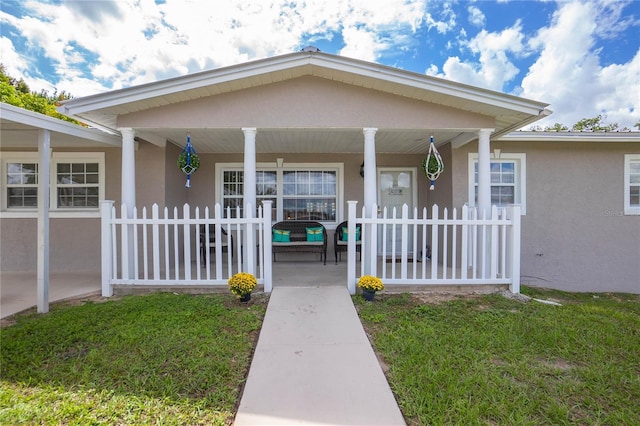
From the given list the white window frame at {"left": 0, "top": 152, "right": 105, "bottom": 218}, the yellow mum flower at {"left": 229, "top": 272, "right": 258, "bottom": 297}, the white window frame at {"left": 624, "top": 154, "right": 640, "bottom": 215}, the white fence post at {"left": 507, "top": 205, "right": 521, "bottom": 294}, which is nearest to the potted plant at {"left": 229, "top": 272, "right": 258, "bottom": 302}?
the yellow mum flower at {"left": 229, "top": 272, "right": 258, "bottom": 297}

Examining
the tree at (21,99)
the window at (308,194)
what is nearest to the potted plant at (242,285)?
the window at (308,194)

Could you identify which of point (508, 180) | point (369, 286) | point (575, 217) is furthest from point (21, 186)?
→ point (575, 217)

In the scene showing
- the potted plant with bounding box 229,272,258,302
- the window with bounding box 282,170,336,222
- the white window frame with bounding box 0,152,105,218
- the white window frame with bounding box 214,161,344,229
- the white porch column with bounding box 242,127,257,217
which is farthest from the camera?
the window with bounding box 282,170,336,222

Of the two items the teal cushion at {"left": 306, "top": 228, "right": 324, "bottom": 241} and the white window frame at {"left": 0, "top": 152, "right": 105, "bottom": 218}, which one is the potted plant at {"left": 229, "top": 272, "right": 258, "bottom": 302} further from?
the white window frame at {"left": 0, "top": 152, "right": 105, "bottom": 218}

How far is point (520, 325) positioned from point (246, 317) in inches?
119

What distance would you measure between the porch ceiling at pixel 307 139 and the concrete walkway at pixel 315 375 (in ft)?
9.52

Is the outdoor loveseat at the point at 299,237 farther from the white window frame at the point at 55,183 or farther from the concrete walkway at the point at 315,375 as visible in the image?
the white window frame at the point at 55,183

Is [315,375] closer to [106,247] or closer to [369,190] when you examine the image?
[369,190]

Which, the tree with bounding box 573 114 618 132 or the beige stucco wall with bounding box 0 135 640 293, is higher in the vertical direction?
the tree with bounding box 573 114 618 132

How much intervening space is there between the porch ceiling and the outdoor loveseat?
1.68 metres

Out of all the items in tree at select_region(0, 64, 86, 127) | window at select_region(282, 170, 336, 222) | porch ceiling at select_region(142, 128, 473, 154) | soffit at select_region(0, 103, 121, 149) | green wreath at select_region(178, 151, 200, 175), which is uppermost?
tree at select_region(0, 64, 86, 127)

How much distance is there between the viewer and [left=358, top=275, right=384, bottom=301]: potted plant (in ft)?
13.1

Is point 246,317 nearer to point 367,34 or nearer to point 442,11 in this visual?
point 367,34

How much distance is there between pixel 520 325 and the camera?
3338 mm
